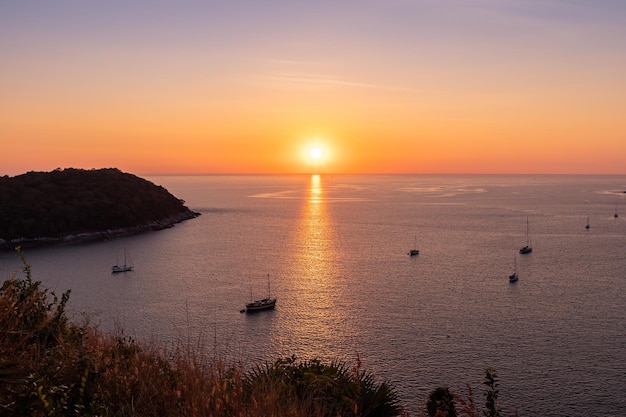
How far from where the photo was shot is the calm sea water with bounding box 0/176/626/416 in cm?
4525

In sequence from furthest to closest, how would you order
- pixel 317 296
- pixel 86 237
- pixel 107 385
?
pixel 86 237
pixel 317 296
pixel 107 385

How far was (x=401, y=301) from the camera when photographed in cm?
6788

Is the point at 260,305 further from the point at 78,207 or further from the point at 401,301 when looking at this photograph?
the point at 78,207

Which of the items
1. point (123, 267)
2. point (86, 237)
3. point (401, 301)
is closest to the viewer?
point (401, 301)

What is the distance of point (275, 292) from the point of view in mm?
75375

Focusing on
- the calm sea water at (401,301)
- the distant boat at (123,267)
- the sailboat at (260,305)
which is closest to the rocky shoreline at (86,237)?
the calm sea water at (401,301)

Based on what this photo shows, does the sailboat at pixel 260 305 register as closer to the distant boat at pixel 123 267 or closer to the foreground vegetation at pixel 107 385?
the distant boat at pixel 123 267

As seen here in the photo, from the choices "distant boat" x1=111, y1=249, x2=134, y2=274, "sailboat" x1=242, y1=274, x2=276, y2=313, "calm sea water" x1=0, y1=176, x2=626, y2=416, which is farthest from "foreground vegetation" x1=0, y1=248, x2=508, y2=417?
"distant boat" x1=111, y1=249, x2=134, y2=274

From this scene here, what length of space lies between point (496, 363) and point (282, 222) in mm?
127726

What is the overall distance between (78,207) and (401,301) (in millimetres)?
109569

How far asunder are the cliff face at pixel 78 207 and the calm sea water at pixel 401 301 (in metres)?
13.5

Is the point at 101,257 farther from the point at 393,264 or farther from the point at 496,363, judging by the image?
the point at 496,363

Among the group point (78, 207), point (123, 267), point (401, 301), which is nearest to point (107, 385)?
point (401, 301)

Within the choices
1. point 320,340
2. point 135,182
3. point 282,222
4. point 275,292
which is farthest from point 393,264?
point 135,182
